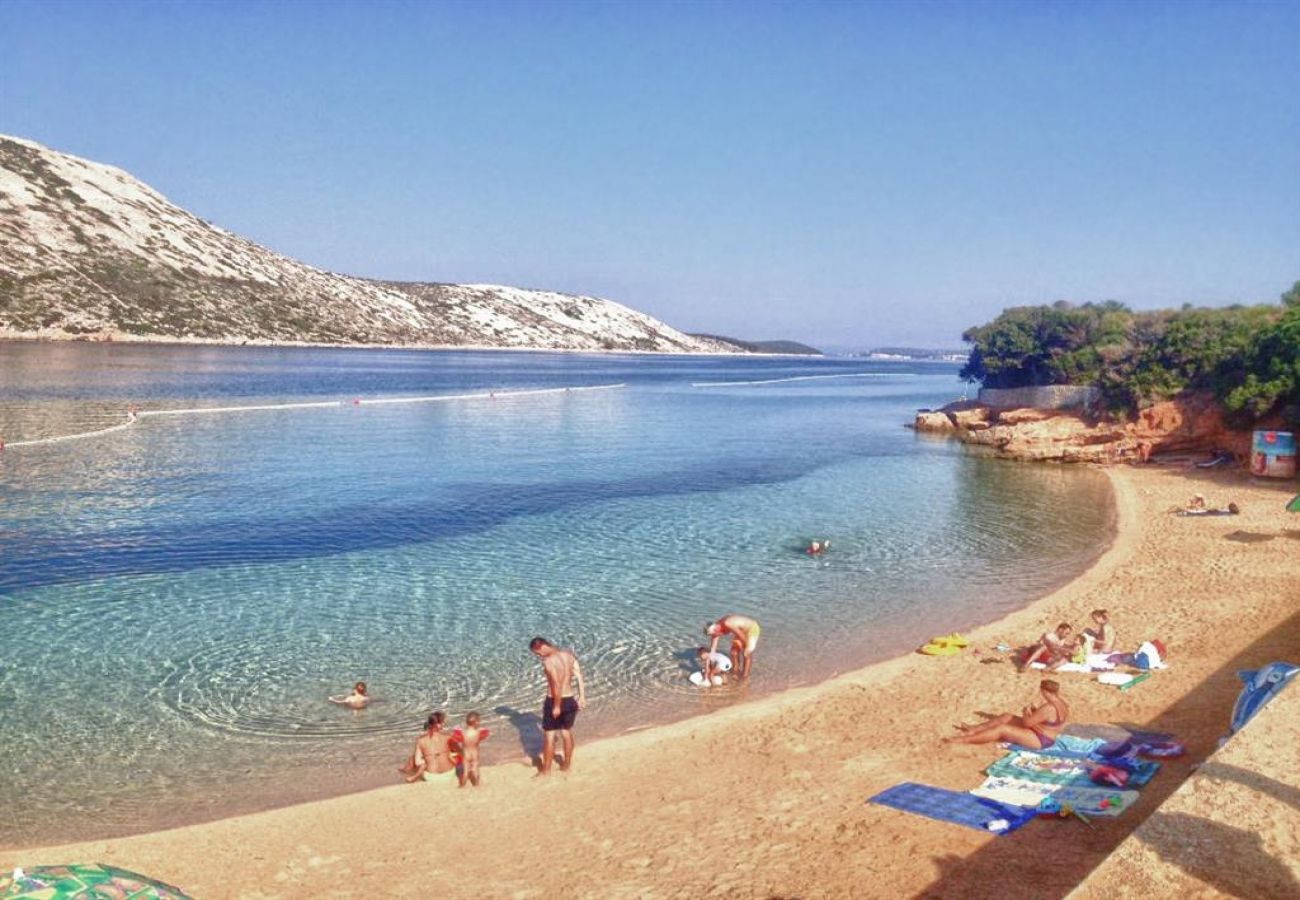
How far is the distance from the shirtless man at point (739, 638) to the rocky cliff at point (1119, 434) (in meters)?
26.7

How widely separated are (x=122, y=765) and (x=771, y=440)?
126ft

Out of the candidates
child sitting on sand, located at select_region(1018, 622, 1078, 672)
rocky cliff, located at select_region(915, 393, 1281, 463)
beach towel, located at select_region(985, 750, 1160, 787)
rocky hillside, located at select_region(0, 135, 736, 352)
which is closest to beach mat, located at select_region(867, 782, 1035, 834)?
beach towel, located at select_region(985, 750, 1160, 787)

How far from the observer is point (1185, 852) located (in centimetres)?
595

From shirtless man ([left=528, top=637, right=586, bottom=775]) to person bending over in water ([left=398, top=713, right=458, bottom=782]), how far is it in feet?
3.53

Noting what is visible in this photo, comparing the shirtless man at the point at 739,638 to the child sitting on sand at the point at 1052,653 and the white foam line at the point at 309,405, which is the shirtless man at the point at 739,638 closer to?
the child sitting on sand at the point at 1052,653

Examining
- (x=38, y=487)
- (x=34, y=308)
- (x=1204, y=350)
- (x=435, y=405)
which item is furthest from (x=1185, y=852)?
(x=34, y=308)

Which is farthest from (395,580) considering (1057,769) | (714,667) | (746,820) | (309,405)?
(309,405)

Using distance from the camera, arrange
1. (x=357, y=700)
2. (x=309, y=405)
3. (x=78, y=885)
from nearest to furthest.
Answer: (x=78, y=885), (x=357, y=700), (x=309, y=405)

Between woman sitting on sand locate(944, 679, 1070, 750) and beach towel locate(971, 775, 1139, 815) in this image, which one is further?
woman sitting on sand locate(944, 679, 1070, 750)

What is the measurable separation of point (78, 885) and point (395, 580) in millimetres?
12504

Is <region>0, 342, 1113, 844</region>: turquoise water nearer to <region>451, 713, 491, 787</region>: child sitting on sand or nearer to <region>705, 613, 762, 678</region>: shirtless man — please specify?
<region>705, 613, 762, 678</region>: shirtless man

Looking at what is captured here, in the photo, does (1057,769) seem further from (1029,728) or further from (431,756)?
(431,756)

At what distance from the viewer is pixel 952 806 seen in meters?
8.89

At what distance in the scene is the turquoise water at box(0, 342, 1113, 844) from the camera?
36.0 ft
